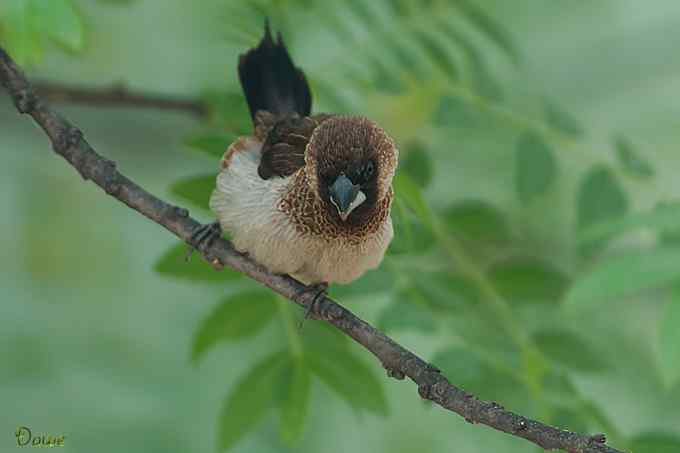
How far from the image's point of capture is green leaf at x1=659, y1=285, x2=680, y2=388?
1188mm

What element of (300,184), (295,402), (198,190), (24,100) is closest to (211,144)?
(198,190)

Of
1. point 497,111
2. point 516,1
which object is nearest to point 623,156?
point 497,111

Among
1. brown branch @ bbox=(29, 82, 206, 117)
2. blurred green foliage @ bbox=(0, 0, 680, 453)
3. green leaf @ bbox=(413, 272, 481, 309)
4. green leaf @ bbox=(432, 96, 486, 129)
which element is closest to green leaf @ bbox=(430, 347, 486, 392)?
blurred green foliage @ bbox=(0, 0, 680, 453)

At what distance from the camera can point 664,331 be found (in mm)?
1229

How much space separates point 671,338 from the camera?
1215 millimetres

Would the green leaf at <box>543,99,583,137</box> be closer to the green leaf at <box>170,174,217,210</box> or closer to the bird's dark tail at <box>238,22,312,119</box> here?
the bird's dark tail at <box>238,22,312,119</box>

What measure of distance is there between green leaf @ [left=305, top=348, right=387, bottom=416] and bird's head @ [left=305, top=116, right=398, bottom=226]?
43 cm

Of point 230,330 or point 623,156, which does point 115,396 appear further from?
point 623,156

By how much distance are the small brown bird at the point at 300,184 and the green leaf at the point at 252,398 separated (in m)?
0.34

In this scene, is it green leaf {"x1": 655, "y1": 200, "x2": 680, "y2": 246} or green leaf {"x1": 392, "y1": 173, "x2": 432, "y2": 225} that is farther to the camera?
green leaf {"x1": 655, "y1": 200, "x2": 680, "y2": 246}

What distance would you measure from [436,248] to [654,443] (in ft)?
1.76

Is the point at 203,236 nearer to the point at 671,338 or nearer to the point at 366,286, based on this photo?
the point at 366,286

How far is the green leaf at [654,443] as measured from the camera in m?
1.34

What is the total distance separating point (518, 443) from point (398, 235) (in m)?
1.15
